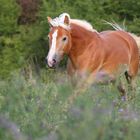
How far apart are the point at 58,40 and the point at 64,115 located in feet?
13.2

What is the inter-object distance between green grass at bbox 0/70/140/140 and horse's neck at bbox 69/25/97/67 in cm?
356

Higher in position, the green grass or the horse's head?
the green grass

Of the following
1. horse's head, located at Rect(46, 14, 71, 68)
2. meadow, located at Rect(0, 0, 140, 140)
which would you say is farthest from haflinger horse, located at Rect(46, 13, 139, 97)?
meadow, located at Rect(0, 0, 140, 140)

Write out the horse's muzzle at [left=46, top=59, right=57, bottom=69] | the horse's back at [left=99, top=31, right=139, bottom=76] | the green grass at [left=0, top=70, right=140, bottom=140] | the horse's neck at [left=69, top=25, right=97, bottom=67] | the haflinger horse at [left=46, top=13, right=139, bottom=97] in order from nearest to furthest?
1. the green grass at [left=0, top=70, right=140, bottom=140]
2. the horse's muzzle at [left=46, top=59, right=57, bottom=69]
3. the haflinger horse at [left=46, top=13, right=139, bottom=97]
4. the horse's neck at [left=69, top=25, right=97, bottom=67]
5. the horse's back at [left=99, top=31, right=139, bottom=76]

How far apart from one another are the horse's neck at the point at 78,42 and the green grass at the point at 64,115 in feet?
11.7

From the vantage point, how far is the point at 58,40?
8516mm

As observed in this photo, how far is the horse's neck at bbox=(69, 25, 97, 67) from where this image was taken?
8.97 meters

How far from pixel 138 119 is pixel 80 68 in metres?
5.07

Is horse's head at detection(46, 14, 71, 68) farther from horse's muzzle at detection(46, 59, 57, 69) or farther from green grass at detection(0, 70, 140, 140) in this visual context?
green grass at detection(0, 70, 140, 140)

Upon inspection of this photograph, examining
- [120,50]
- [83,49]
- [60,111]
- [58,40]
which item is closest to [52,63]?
[58,40]

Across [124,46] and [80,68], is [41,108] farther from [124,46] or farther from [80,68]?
[124,46]

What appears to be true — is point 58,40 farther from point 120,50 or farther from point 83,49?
point 120,50

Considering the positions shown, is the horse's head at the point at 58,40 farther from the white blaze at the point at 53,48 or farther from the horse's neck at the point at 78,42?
the horse's neck at the point at 78,42

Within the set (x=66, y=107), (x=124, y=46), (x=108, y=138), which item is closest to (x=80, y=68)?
(x=124, y=46)
